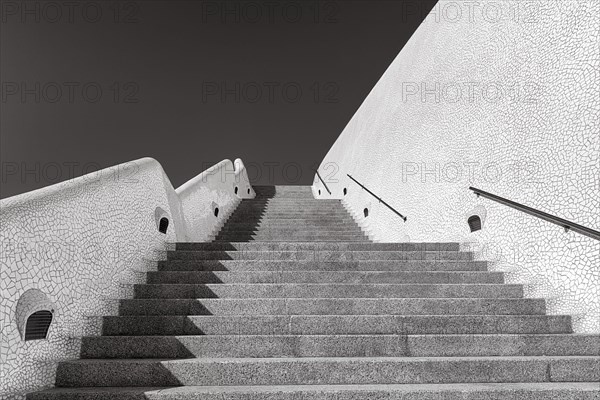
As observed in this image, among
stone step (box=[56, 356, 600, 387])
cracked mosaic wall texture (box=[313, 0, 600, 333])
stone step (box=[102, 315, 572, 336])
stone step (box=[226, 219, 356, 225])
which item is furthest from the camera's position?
stone step (box=[226, 219, 356, 225])

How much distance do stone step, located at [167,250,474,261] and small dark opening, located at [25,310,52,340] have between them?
155 centimetres

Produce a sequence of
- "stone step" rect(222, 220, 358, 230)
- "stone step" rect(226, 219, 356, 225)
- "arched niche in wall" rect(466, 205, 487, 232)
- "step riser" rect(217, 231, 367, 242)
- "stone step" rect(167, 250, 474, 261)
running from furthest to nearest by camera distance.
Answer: "stone step" rect(226, 219, 356, 225)
"stone step" rect(222, 220, 358, 230)
"step riser" rect(217, 231, 367, 242)
"arched niche in wall" rect(466, 205, 487, 232)
"stone step" rect(167, 250, 474, 261)

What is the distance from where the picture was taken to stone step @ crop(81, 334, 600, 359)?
8.16 feet

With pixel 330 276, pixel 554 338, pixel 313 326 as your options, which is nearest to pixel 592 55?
pixel 554 338

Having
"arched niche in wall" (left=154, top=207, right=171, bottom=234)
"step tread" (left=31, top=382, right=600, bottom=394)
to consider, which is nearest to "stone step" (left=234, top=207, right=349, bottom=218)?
"arched niche in wall" (left=154, top=207, right=171, bottom=234)

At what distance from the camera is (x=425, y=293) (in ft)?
10.3

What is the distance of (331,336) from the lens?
254cm

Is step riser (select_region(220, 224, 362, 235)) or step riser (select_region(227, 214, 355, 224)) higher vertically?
step riser (select_region(227, 214, 355, 224))

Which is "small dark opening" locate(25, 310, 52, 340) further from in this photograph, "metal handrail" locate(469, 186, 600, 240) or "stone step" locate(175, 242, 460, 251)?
"metal handrail" locate(469, 186, 600, 240)

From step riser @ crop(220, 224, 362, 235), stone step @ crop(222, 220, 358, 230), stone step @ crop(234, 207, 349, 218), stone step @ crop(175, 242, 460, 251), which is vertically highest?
stone step @ crop(234, 207, 349, 218)

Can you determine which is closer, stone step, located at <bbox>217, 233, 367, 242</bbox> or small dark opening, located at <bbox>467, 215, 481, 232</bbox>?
small dark opening, located at <bbox>467, 215, 481, 232</bbox>

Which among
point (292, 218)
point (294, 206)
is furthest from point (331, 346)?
point (294, 206)

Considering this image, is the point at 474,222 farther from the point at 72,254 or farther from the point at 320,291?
the point at 72,254

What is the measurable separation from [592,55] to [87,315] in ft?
13.2
